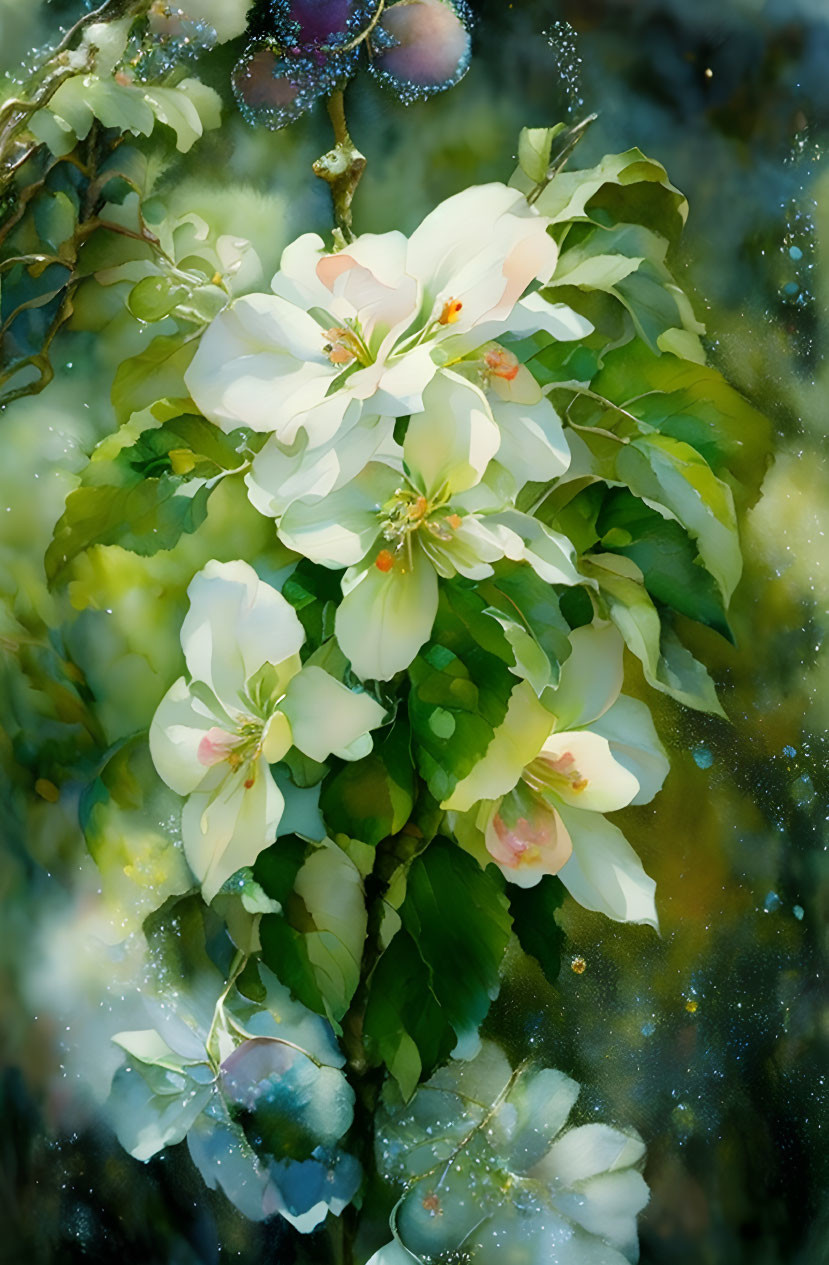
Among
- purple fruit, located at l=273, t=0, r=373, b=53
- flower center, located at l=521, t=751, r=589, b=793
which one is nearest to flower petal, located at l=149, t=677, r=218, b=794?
flower center, located at l=521, t=751, r=589, b=793

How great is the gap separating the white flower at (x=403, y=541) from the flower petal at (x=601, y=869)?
79 mm

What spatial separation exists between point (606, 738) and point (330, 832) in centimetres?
9

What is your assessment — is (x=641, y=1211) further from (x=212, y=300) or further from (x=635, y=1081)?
(x=212, y=300)

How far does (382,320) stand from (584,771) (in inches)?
5.9

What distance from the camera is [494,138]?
40 cm

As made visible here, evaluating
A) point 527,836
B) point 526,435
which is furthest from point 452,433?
point 527,836

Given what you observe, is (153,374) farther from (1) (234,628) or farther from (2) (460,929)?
(2) (460,929)

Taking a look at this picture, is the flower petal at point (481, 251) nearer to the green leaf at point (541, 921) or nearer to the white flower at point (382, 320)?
the white flower at point (382, 320)

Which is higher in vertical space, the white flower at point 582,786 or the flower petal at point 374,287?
the flower petal at point 374,287

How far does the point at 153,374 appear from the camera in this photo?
417 millimetres

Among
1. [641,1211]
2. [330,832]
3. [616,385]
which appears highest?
[616,385]

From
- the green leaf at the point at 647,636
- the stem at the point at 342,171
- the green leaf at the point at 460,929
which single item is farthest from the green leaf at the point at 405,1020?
the stem at the point at 342,171

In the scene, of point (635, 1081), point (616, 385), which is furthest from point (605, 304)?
point (635, 1081)

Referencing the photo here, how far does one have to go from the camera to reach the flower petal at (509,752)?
397mm
